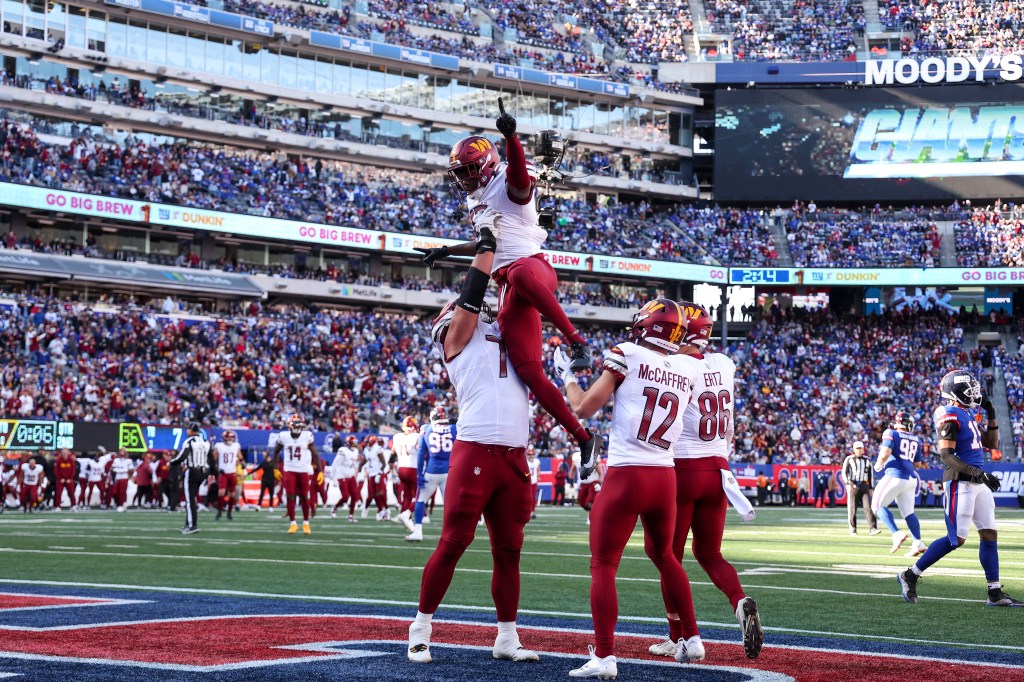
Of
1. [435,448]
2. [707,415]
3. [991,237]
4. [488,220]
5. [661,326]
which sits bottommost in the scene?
[435,448]

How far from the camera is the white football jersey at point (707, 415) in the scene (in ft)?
27.9

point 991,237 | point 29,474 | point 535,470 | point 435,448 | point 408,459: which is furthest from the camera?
point 991,237

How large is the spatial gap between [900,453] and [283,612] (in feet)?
38.5

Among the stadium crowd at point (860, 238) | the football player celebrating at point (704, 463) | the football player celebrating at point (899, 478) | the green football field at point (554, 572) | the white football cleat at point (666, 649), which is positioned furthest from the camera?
the stadium crowd at point (860, 238)

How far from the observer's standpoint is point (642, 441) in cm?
727

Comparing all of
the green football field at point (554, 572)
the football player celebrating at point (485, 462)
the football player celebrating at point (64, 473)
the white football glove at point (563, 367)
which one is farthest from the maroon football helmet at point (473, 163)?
the football player celebrating at point (64, 473)

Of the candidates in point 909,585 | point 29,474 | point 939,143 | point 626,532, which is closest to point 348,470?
point 29,474

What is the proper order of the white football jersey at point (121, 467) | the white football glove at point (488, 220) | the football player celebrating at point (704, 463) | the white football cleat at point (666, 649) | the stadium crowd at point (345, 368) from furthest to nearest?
the stadium crowd at point (345, 368) → the white football jersey at point (121, 467) → the football player celebrating at point (704, 463) → the white football cleat at point (666, 649) → the white football glove at point (488, 220)

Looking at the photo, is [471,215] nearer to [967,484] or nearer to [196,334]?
[967,484]

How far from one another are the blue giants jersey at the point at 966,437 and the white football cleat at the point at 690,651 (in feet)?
16.3

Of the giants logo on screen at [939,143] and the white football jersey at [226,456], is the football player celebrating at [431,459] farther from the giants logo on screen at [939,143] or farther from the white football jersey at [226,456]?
the giants logo on screen at [939,143]

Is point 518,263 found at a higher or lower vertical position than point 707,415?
higher

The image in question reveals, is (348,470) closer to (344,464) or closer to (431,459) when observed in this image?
(344,464)

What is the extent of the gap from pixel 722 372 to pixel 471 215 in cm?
225
